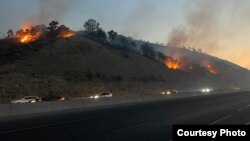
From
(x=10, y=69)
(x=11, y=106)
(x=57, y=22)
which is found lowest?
(x=11, y=106)

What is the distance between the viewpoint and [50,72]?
96.6m

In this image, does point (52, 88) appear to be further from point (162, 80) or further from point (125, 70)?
point (162, 80)

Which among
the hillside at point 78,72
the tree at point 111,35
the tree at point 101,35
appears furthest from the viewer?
the tree at point 111,35

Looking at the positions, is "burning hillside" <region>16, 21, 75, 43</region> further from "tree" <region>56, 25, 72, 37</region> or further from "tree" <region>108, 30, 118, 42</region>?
"tree" <region>108, 30, 118, 42</region>

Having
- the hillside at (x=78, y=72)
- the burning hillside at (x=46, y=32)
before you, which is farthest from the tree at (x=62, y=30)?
the hillside at (x=78, y=72)

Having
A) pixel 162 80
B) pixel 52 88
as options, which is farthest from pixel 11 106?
pixel 162 80

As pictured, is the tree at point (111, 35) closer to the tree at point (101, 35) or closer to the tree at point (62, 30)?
the tree at point (101, 35)

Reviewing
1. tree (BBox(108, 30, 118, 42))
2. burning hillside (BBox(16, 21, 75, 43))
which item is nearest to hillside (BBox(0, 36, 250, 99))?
burning hillside (BBox(16, 21, 75, 43))

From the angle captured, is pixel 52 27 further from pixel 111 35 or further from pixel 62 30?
pixel 111 35

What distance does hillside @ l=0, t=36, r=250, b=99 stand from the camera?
261 feet

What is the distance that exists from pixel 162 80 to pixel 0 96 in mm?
63487

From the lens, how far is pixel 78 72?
10038cm

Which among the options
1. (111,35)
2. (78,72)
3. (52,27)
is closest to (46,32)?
(52,27)

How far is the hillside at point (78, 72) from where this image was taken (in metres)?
79.6
